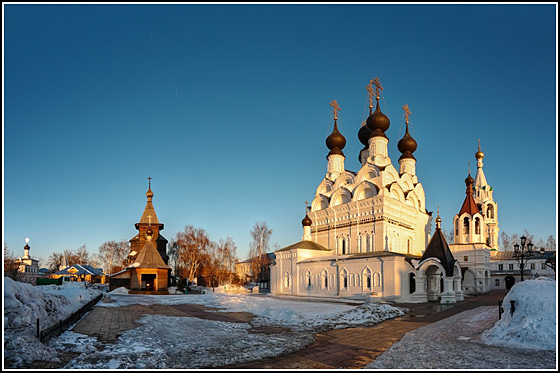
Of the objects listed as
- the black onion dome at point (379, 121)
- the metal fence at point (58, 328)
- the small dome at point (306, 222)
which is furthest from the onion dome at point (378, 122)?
the metal fence at point (58, 328)

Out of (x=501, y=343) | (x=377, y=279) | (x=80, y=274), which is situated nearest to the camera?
(x=501, y=343)

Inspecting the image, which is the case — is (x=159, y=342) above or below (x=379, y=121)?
below

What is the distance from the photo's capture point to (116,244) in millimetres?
74875

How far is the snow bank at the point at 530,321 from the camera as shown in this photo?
8.31 meters

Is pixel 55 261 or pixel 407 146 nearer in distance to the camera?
pixel 407 146

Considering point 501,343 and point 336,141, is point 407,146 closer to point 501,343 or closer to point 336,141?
point 336,141

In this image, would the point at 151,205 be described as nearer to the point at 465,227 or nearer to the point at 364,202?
the point at 364,202

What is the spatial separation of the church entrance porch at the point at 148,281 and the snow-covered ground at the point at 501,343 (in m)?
27.9

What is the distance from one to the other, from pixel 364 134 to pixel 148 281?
2486cm

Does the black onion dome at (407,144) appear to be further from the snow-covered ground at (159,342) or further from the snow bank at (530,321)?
the snow bank at (530,321)

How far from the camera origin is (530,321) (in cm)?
884

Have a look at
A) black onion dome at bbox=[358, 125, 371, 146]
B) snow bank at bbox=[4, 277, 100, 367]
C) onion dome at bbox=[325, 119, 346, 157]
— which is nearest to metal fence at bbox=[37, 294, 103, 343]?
snow bank at bbox=[4, 277, 100, 367]

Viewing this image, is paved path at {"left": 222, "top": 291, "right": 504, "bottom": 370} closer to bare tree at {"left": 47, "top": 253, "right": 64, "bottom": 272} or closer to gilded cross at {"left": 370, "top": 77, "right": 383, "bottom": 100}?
gilded cross at {"left": 370, "top": 77, "right": 383, "bottom": 100}

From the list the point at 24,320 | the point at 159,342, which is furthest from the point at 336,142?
the point at 24,320
